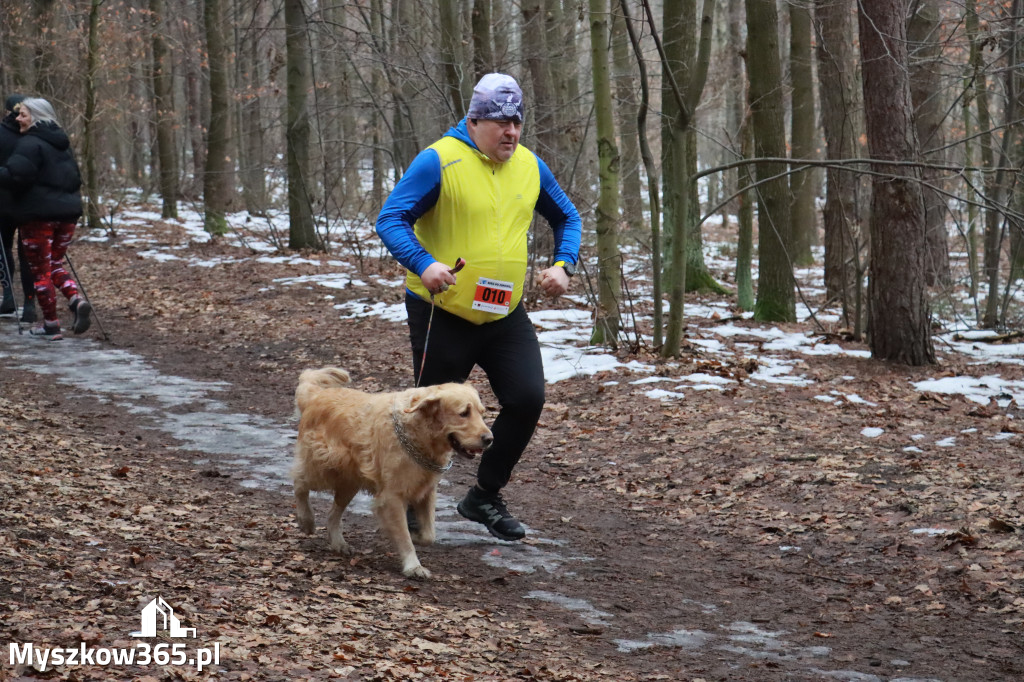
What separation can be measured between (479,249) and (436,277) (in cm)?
50

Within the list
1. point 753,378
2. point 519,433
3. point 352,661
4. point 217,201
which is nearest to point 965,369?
point 753,378

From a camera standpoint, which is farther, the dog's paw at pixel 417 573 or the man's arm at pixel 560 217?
the man's arm at pixel 560 217

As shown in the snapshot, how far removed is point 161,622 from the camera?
380 cm

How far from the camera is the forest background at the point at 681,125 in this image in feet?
34.8

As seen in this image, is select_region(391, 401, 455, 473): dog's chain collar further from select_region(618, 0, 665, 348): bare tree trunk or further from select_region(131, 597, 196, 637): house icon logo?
select_region(618, 0, 665, 348): bare tree trunk

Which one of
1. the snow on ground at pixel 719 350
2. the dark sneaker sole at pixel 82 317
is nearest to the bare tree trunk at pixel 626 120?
the snow on ground at pixel 719 350

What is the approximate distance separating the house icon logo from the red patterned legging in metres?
9.18

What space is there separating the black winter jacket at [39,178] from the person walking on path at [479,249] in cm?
796

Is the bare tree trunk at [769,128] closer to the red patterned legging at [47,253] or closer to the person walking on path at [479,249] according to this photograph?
the person walking on path at [479,249]

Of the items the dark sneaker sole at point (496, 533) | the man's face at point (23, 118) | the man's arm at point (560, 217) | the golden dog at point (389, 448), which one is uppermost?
the man's face at point (23, 118)

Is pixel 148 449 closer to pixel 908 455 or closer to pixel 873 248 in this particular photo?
pixel 908 455

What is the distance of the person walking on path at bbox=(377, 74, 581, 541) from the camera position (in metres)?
5.18

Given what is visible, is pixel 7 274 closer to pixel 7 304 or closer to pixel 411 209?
pixel 7 304

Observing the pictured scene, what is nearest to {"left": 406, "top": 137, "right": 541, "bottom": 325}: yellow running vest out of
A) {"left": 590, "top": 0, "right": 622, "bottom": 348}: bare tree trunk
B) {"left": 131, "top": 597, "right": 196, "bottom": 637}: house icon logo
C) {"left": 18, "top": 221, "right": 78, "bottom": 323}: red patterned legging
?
{"left": 131, "top": 597, "right": 196, "bottom": 637}: house icon logo
